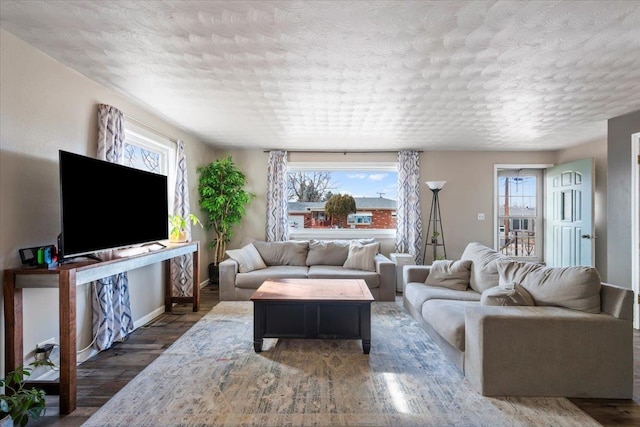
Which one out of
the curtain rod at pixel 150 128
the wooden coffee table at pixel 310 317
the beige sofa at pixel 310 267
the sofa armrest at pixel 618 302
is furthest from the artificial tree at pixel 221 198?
the sofa armrest at pixel 618 302

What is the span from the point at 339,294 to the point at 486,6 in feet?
7.73

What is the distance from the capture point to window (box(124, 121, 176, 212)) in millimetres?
3500

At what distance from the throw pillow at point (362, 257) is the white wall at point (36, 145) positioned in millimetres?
3180

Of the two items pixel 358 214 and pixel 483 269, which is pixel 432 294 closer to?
pixel 483 269

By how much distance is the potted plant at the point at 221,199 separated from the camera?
5105mm

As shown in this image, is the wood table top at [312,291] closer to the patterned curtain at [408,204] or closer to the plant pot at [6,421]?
the plant pot at [6,421]

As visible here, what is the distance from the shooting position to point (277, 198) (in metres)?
5.62

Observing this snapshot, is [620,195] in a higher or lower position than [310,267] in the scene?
higher

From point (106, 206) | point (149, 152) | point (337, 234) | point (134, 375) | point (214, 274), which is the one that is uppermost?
point (149, 152)

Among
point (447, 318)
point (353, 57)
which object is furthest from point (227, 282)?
point (353, 57)

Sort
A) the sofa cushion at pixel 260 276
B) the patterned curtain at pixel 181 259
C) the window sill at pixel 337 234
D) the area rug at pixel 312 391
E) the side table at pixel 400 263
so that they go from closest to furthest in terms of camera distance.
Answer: the area rug at pixel 312 391 < the patterned curtain at pixel 181 259 < the sofa cushion at pixel 260 276 < the side table at pixel 400 263 < the window sill at pixel 337 234

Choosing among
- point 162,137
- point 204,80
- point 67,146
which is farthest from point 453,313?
point 162,137

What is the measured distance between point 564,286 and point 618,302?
0.96 feet

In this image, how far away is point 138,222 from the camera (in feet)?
10.1
